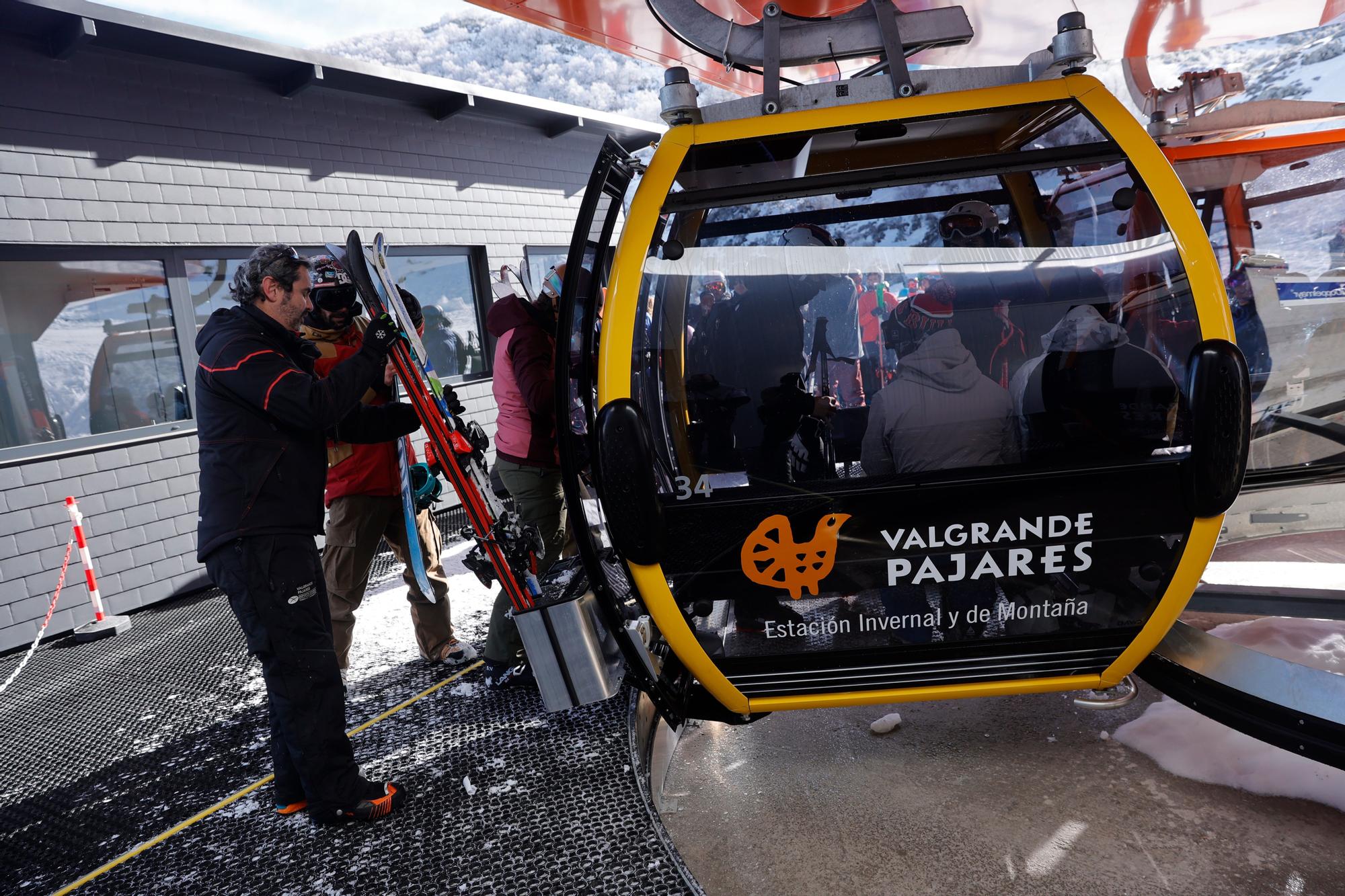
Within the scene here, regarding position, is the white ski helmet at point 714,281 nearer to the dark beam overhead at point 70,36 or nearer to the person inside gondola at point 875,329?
the person inside gondola at point 875,329

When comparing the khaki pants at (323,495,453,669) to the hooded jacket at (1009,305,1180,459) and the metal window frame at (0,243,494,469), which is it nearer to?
the metal window frame at (0,243,494,469)

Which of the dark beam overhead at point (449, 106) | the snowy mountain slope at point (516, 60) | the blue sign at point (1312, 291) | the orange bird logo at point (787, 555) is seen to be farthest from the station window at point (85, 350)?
the snowy mountain slope at point (516, 60)

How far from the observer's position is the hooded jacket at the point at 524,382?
3.41 meters

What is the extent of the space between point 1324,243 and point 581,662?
3899mm

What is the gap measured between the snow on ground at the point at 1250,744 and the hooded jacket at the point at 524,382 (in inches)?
98.3

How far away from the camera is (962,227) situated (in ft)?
7.49

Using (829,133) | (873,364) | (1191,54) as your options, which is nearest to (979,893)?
(873,364)

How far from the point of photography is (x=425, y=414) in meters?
2.92

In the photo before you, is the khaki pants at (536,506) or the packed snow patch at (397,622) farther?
the packed snow patch at (397,622)

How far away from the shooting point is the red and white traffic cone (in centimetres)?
472

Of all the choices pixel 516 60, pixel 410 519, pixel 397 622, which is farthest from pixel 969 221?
pixel 516 60

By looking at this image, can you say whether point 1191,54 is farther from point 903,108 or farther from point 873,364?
point 873,364

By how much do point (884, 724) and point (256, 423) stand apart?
8.18 feet

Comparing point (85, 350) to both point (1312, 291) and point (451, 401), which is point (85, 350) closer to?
point (451, 401)
